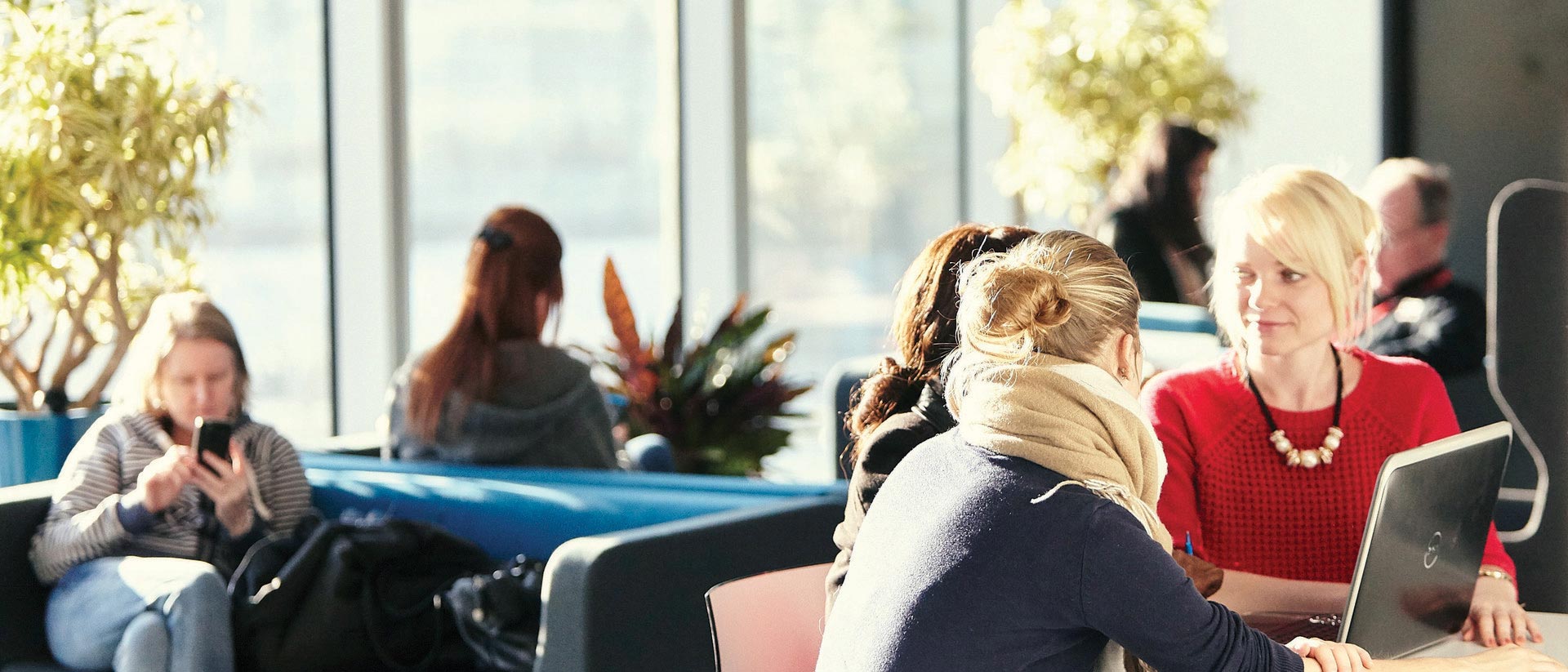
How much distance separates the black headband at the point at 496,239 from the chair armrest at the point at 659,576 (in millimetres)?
1030

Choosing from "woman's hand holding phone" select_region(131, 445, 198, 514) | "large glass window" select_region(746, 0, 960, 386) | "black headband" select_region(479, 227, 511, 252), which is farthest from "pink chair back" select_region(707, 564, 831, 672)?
"large glass window" select_region(746, 0, 960, 386)

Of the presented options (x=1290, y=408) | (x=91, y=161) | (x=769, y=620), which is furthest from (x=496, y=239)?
(x=1290, y=408)

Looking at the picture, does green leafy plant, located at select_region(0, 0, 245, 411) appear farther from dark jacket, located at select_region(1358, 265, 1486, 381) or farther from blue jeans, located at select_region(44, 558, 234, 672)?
dark jacket, located at select_region(1358, 265, 1486, 381)

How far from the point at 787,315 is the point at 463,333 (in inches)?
152

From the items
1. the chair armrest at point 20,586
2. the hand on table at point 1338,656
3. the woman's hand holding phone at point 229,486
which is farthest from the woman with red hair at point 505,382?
the hand on table at point 1338,656

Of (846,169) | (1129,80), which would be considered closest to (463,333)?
(846,169)

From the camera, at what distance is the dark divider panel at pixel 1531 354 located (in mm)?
3195

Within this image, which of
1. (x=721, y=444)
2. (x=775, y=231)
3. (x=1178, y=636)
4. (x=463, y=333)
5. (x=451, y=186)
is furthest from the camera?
(x=775, y=231)

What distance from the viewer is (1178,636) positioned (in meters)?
1.47

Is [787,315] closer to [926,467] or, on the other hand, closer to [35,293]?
[35,293]

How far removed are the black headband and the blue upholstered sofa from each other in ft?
1.78

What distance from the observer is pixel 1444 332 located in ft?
13.8

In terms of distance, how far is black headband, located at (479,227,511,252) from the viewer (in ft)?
11.5

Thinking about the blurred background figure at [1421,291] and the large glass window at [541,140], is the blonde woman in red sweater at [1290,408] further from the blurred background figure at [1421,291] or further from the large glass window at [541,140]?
the large glass window at [541,140]
